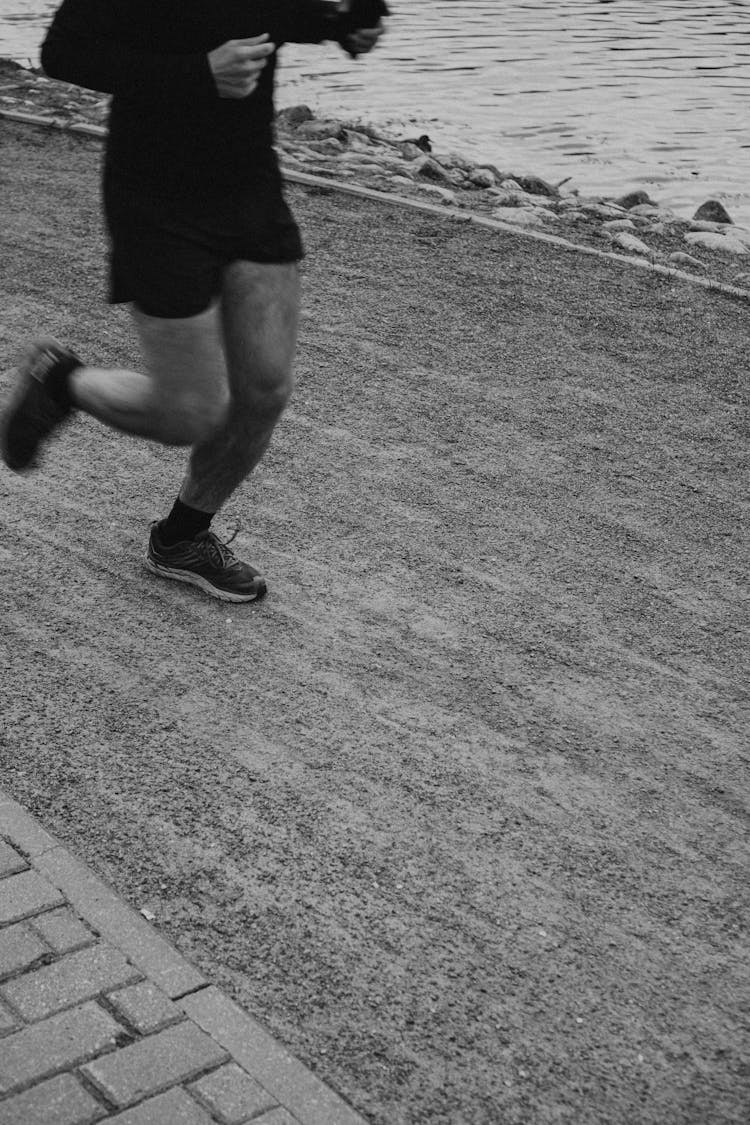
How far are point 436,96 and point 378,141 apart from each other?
4.65m

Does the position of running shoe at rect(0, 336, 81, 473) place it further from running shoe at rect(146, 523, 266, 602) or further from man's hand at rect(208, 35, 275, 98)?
man's hand at rect(208, 35, 275, 98)

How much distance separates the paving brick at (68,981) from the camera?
2748 mm

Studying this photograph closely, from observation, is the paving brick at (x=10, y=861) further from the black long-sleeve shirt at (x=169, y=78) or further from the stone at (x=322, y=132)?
the stone at (x=322, y=132)

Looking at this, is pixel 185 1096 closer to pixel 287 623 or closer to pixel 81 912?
pixel 81 912

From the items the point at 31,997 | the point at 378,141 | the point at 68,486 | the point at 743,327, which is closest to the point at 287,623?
the point at 68,486

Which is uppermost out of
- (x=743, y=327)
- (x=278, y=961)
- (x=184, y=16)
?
(x=184, y=16)

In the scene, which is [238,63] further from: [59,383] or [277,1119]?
[277,1119]

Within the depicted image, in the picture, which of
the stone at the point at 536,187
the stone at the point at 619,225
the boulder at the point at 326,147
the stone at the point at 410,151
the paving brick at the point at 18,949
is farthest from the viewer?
the stone at the point at 410,151

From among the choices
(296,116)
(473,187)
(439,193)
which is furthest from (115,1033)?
(296,116)

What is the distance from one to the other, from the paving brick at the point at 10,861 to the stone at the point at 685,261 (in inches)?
257

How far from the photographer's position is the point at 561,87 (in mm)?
18703

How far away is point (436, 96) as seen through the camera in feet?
57.7

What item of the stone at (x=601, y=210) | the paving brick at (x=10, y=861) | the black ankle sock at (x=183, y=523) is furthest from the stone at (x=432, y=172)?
the paving brick at (x=10, y=861)

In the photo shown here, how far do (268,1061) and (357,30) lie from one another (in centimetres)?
274
